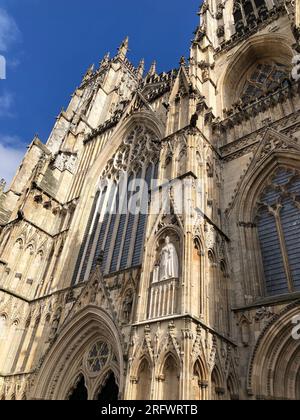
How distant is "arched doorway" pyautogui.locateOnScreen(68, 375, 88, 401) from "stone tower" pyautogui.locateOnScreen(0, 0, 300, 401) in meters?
0.07

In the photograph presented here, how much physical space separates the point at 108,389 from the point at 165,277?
4.25 metres

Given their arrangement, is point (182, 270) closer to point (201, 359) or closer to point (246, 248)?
point (201, 359)

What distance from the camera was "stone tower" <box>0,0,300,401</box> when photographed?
25.3ft

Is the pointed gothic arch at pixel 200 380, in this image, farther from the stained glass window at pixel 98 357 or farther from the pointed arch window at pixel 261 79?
the pointed arch window at pixel 261 79

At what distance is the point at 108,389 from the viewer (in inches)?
395

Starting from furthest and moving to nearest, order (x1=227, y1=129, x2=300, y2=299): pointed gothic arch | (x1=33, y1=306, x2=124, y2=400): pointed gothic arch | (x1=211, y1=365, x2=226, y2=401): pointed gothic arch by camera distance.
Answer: (x1=33, y1=306, x2=124, y2=400): pointed gothic arch, (x1=227, y1=129, x2=300, y2=299): pointed gothic arch, (x1=211, y1=365, x2=226, y2=401): pointed gothic arch

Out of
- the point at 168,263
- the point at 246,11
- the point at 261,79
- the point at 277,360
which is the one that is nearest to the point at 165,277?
the point at 168,263

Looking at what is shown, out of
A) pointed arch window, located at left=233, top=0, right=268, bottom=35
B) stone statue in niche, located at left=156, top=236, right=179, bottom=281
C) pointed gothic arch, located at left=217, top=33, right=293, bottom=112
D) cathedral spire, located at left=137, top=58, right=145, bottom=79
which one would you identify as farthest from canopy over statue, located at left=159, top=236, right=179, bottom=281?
cathedral spire, located at left=137, top=58, right=145, bottom=79

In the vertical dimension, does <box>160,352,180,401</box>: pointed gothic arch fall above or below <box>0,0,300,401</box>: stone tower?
below

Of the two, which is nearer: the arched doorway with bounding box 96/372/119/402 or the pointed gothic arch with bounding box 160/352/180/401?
the pointed gothic arch with bounding box 160/352/180/401

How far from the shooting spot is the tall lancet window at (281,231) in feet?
29.7

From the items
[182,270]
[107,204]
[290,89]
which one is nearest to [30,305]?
[107,204]

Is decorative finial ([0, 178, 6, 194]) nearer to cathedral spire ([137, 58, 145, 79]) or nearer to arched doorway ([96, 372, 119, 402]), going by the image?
arched doorway ([96, 372, 119, 402])

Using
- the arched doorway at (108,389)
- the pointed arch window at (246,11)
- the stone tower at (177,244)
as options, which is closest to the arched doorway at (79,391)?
the stone tower at (177,244)
